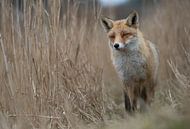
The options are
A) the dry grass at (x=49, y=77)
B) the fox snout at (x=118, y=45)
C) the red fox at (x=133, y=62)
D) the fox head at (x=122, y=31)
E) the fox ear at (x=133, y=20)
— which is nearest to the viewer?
the dry grass at (x=49, y=77)

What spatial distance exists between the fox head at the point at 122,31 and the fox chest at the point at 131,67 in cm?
19

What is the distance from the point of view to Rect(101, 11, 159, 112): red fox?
20.5ft

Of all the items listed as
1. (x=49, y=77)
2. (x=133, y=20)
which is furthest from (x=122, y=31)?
(x=49, y=77)

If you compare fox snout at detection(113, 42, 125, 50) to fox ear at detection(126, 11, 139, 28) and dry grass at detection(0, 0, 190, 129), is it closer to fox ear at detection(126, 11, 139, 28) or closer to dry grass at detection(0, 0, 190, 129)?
fox ear at detection(126, 11, 139, 28)

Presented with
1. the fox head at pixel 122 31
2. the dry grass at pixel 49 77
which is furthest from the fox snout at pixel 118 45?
the dry grass at pixel 49 77

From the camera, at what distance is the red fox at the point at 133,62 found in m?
6.25

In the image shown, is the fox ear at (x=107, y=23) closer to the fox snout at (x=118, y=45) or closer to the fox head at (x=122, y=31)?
the fox head at (x=122, y=31)

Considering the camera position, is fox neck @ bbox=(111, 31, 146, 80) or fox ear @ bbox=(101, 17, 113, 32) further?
fox ear @ bbox=(101, 17, 113, 32)

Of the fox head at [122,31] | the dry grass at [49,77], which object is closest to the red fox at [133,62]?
the fox head at [122,31]

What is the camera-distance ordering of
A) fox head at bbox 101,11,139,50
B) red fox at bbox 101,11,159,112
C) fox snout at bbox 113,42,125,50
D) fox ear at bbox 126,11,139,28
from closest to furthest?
fox snout at bbox 113,42,125,50 → fox head at bbox 101,11,139,50 → red fox at bbox 101,11,159,112 → fox ear at bbox 126,11,139,28

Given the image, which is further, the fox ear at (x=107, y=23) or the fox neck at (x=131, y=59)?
the fox ear at (x=107, y=23)

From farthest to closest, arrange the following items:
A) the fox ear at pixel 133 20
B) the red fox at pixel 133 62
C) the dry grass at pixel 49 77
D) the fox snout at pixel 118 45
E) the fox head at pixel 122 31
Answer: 1. the fox ear at pixel 133 20
2. the red fox at pixel 133 62
3. the fox head at pixel 122 31
4. the fox snout at pixel 118 45
5. the dry grass at pixel 49 77

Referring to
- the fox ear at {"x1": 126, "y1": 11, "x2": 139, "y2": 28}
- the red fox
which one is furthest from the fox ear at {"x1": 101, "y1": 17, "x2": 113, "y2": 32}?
the fox ear at {"x1": 126, "y1": 11, "x2": 139, "y2": 28}

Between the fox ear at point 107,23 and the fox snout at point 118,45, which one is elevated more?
the fox ear at point 107,23
